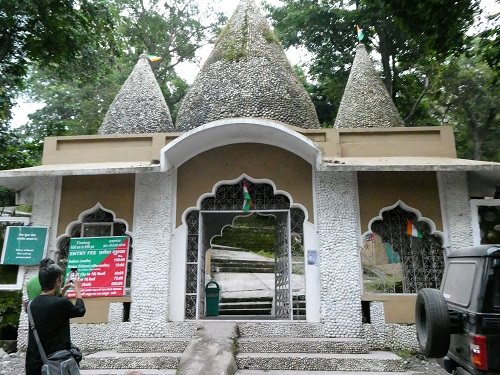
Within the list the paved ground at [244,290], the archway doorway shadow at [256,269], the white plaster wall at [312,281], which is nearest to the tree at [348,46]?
the archway doorway shadow at [256,269]

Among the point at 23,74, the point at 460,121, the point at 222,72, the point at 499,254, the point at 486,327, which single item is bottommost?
the point at 486,327

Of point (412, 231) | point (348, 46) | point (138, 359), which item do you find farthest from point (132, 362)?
point (348, 46)

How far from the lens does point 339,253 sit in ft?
20.9

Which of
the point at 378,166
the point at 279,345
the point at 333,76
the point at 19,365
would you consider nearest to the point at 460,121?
the point at 333,76

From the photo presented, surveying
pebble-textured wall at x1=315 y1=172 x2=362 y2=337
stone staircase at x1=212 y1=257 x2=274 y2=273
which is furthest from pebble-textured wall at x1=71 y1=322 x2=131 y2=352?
stone staircase at x1=212 y1=257 x2=274 y2=273

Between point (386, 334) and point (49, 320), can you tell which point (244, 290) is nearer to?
point (386, 334)

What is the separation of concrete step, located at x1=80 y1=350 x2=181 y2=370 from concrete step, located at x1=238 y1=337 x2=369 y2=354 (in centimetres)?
99

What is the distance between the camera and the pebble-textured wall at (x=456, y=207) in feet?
20.9

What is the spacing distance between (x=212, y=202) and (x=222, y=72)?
3.36m

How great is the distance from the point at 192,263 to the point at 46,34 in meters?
7.35

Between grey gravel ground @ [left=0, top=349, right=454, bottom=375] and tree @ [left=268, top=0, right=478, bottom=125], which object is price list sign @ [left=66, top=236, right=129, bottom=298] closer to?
grey gravel ground @ [left=0, top=349, right=454, bottom=375]

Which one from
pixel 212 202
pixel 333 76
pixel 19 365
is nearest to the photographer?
pixel 19 365

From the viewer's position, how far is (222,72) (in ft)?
29.2

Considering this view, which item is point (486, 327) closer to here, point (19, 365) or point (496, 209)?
point (496, 209)
